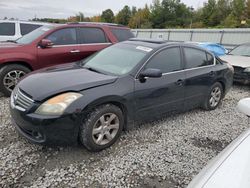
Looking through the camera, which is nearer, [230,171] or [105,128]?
[230,171]

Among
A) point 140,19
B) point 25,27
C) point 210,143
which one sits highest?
point 140,19

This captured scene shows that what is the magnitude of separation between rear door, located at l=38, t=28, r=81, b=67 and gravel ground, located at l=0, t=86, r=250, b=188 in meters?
1.73

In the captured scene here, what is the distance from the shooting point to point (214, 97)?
189 inches

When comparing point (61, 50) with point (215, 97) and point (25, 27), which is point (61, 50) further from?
point (25, 27)

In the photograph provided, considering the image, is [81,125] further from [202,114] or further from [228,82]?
[228,82]

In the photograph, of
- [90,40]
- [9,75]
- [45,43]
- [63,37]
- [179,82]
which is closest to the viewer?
[179,82]

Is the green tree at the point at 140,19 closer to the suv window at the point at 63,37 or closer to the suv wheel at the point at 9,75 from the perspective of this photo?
the suv window at the point at 63,37

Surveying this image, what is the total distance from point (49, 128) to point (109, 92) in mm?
872

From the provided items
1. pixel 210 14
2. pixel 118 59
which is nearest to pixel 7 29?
pixel 118 59

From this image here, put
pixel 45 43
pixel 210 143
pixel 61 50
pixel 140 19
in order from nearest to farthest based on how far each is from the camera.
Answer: pixel 210 143
pixel 45 43
pixel 61 50
pixel 140 19

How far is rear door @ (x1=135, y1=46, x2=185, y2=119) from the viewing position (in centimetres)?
334

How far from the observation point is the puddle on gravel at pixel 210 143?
132 inches

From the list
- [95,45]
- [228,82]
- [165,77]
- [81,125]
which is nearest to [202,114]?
[228,82]

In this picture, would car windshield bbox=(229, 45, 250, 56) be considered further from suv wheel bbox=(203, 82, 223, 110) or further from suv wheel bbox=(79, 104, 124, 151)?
suv wheel bbox=(79, 104, 124, 151)
